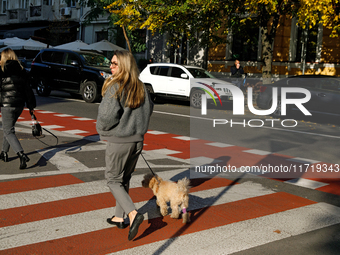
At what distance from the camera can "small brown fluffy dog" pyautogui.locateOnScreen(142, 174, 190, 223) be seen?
187 inches

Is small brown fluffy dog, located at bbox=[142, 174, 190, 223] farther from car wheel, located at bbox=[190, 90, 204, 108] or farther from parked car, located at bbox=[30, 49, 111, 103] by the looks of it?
parked car, located at bbox=[30, 49, 111, 103]

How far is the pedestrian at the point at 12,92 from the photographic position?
6794mm

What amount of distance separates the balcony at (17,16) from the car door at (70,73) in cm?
2943

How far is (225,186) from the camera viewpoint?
6555mm

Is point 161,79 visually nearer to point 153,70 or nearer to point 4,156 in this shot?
point 153,70

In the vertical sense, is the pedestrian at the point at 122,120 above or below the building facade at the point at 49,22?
below

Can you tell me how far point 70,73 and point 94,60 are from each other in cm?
124

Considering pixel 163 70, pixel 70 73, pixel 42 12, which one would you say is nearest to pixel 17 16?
pixel 42 12

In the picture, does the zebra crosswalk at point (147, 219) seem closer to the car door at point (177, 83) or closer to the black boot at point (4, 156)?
the black boot at point (4, 156)

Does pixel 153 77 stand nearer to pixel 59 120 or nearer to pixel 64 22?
pixel 59 120

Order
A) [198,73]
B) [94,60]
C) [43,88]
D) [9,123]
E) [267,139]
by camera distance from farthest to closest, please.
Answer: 1. [43,88]
2. [94,60]
3. [198,73]
4. [267,139]
5. [9,123]

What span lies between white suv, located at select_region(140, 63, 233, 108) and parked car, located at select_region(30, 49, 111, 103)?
7.06 ft

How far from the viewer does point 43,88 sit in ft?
66.1

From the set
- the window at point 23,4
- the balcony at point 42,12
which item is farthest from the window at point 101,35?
the window at point 23,4
